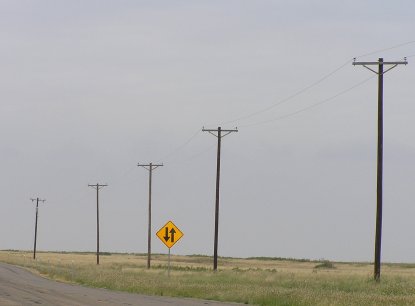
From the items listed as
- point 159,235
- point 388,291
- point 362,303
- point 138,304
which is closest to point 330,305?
point 362,303

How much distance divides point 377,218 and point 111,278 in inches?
556

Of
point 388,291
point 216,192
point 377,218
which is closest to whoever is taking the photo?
point 388,291

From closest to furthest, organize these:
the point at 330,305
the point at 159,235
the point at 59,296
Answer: the point at 330,305 < the point at 59,296 < the point at 159,235

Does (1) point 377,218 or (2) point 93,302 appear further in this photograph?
(1) point 377,218

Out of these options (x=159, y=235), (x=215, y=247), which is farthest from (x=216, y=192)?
(x=159, y=235)

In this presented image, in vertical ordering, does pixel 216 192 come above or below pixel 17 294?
above

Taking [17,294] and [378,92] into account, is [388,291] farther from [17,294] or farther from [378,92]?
[17,294]

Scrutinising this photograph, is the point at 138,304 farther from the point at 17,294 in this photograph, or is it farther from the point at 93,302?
the point at 17,294

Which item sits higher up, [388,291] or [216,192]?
[216,192]

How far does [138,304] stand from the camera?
26.1m

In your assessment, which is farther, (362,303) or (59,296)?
(59,296)

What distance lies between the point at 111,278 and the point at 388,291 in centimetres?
1569

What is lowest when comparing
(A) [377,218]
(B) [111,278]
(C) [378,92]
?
(B) [111,278]

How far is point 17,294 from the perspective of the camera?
29.8 m
